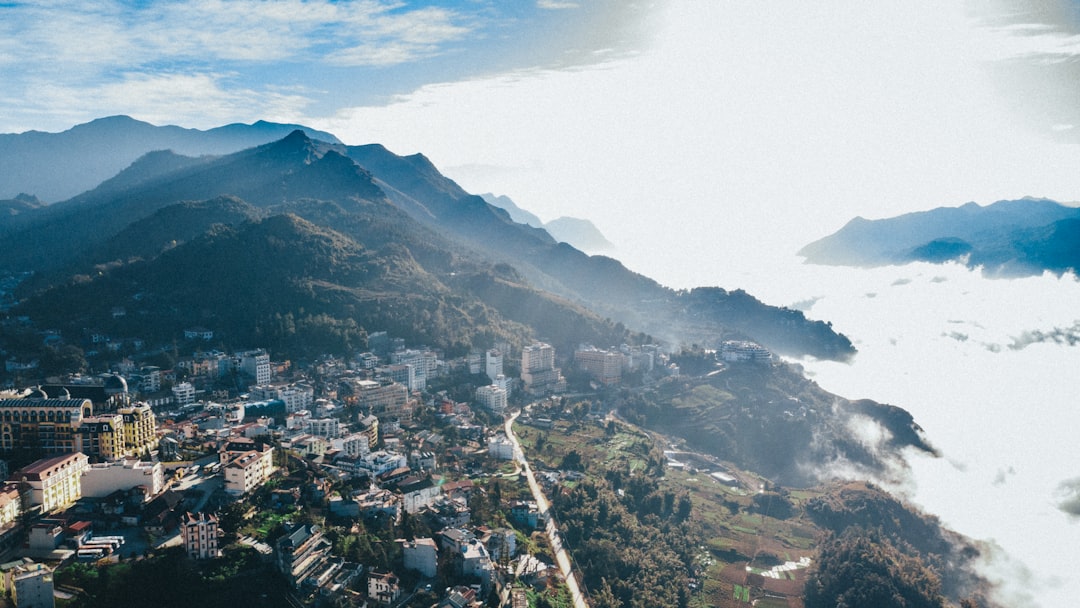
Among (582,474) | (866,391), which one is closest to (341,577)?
(582,474)

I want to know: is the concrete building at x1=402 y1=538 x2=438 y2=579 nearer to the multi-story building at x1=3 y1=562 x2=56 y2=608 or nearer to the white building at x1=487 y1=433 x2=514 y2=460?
the multi-story building at x1=3 y1=562 x2=56 y2=608

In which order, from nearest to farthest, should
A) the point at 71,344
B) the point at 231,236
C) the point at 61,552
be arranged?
the point at 61,552, the point at 71,344, the point at 231,236

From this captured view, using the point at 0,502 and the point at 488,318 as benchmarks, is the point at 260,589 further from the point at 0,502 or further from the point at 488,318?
the point at 488,318

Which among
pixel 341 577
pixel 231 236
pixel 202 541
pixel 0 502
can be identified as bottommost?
pixel 341 577

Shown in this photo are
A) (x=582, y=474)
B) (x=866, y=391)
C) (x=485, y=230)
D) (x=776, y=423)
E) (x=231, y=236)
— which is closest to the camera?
(x=582, y=474)

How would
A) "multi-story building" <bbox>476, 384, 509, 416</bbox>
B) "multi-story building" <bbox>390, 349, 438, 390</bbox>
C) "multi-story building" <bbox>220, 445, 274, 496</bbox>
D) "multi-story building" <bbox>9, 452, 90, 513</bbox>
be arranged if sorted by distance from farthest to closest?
"multi-story building" <bbox>390, 349, 438, 390</bbox> → "multi-story building" <bbox>476, 384, 509, 416</bbox> → "multi-story building" <bbox>220, 445, 274, 496</bbox> → "multi-story building" <bbox>9, 452, 90, 513</bbox>

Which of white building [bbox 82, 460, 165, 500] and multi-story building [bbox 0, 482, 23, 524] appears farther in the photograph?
white building [bbox 82, 460, 165, 500]

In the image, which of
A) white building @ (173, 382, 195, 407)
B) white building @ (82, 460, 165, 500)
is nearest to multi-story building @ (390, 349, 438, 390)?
white building @ (173, 382, 195, 407)
